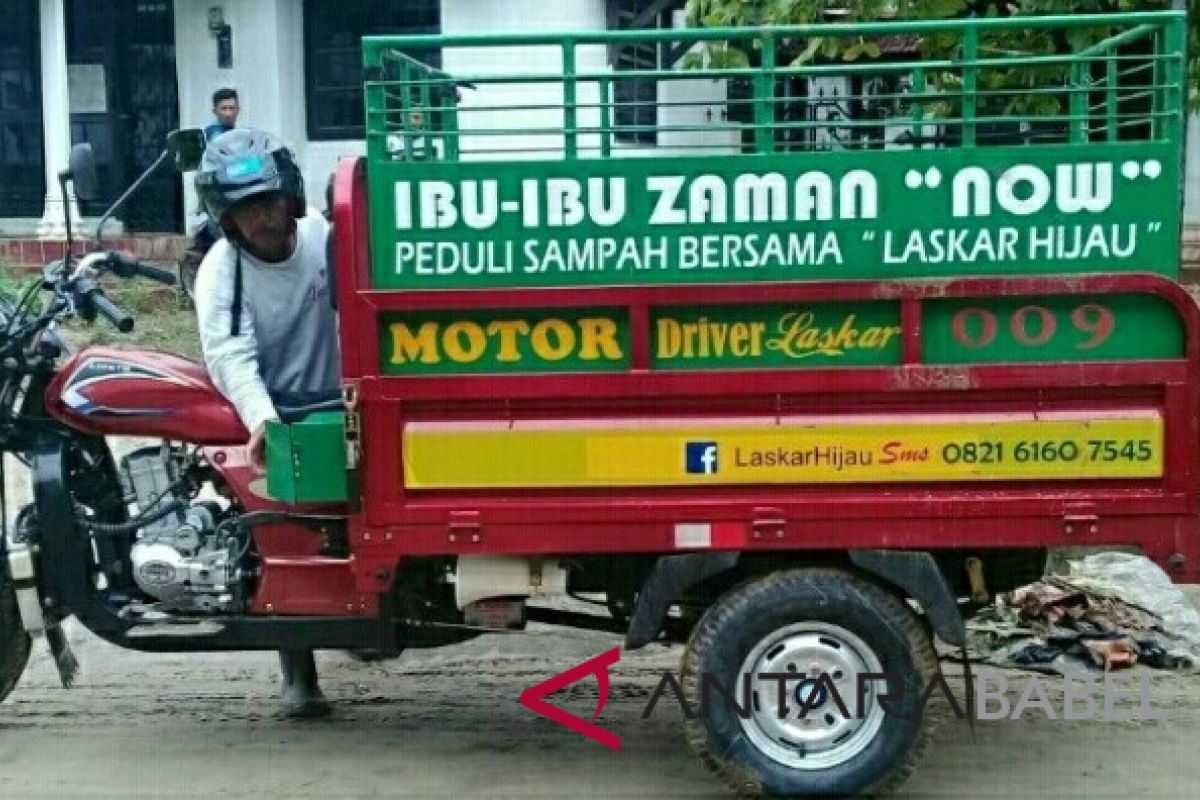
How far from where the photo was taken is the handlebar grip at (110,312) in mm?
4902

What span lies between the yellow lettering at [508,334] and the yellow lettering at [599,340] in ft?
0.51

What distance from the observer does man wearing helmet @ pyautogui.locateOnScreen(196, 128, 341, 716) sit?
473cm

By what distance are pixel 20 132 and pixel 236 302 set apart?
12.3 metres

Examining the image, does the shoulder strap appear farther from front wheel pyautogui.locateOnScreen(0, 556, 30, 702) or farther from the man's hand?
front wheel pyautogui.locateOnScreen(0, 556, 30, 702)

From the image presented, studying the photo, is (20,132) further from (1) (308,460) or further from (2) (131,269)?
(1) (308,460)

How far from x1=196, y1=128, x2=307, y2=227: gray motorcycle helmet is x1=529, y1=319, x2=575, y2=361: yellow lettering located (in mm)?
913

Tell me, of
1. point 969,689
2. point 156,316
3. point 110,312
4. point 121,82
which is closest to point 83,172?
point 110,312

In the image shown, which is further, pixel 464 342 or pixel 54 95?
pixel 54 95

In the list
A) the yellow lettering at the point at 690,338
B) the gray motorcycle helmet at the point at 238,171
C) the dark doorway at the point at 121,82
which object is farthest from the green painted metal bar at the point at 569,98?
the dark doorway at the point at 121,82

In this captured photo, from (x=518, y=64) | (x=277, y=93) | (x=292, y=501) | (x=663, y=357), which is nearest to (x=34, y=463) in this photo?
(x=292, y=501)

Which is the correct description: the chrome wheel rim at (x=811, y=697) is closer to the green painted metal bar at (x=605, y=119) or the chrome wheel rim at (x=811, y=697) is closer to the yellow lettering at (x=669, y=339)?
the yellow lettering at (x=669, y=339)

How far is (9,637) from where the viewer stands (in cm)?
510

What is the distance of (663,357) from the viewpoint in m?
4.42

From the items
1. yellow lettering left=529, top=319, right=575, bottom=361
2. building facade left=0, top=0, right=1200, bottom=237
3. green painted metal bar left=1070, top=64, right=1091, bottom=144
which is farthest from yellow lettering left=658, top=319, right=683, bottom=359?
building facade left=0, top=0, right=1200, bottom=237
